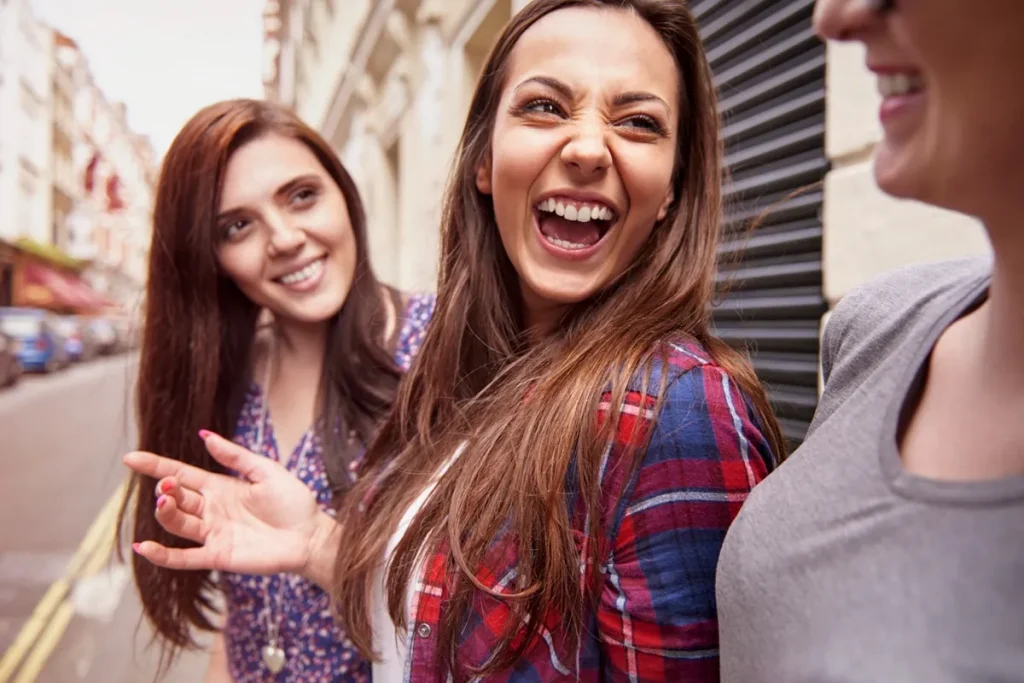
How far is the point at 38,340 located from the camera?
192cm

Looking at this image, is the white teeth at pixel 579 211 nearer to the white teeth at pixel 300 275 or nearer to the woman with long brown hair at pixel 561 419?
the woman with long brown hair at pixel 561 419

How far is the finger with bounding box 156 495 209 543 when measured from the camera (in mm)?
941

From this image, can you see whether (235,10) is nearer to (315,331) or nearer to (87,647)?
(315,331)

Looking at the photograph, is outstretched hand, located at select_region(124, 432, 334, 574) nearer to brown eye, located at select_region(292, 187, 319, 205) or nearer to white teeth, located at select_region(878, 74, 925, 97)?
brown eye, located at select_region(292, 187, 319, 205)

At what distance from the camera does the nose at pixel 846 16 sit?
1.23 ft

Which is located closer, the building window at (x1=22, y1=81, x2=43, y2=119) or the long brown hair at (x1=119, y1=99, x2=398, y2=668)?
the long brown hair at (x1=119, y1=99, x2=398, y2=668)

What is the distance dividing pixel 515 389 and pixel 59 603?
1.59 m

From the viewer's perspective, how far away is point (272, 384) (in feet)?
4.60

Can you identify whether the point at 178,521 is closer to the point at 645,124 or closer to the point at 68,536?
the point at 645,124

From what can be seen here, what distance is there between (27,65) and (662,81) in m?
1.85

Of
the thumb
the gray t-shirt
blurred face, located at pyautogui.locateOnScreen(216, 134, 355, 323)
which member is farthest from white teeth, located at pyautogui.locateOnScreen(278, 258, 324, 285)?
the gray t-shirt

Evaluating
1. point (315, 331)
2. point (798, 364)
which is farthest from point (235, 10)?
point (798, 364)

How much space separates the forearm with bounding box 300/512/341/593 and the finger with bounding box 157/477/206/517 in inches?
7.3

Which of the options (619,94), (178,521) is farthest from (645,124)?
(178,521)
